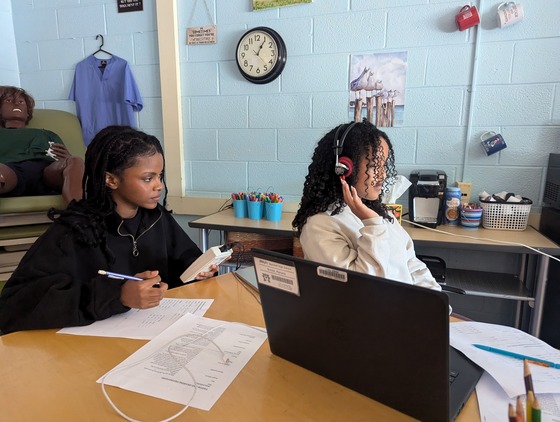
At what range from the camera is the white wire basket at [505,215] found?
181 cm

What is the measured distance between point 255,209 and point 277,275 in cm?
147

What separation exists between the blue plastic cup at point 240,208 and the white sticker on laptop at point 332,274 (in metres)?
1.60

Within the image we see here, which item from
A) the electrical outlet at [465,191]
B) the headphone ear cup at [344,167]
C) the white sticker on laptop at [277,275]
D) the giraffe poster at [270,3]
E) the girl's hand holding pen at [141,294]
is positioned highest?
the giraffe poster at [270,3]

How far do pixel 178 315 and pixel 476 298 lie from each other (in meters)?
1.86

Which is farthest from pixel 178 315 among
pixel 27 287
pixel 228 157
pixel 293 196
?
pixel 228 157

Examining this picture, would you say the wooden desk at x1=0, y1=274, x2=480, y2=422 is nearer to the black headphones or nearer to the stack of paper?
the stack of paper

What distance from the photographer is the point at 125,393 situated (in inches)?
24.2

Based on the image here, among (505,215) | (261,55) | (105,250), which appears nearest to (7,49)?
(261,55)

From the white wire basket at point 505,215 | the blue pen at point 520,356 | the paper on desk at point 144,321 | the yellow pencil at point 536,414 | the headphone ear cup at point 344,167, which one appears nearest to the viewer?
the yellow pencil at point 536,414

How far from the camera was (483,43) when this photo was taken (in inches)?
76.1

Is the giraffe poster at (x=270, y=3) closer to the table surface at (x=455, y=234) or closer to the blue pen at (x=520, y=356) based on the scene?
the table surface at (x=455, y=234)

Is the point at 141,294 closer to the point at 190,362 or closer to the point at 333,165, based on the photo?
the point at 190,362

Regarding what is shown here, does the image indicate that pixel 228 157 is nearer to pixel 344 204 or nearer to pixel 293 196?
pixel 293 196

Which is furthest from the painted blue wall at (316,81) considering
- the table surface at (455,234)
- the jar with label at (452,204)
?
the table surface at (455,234)
